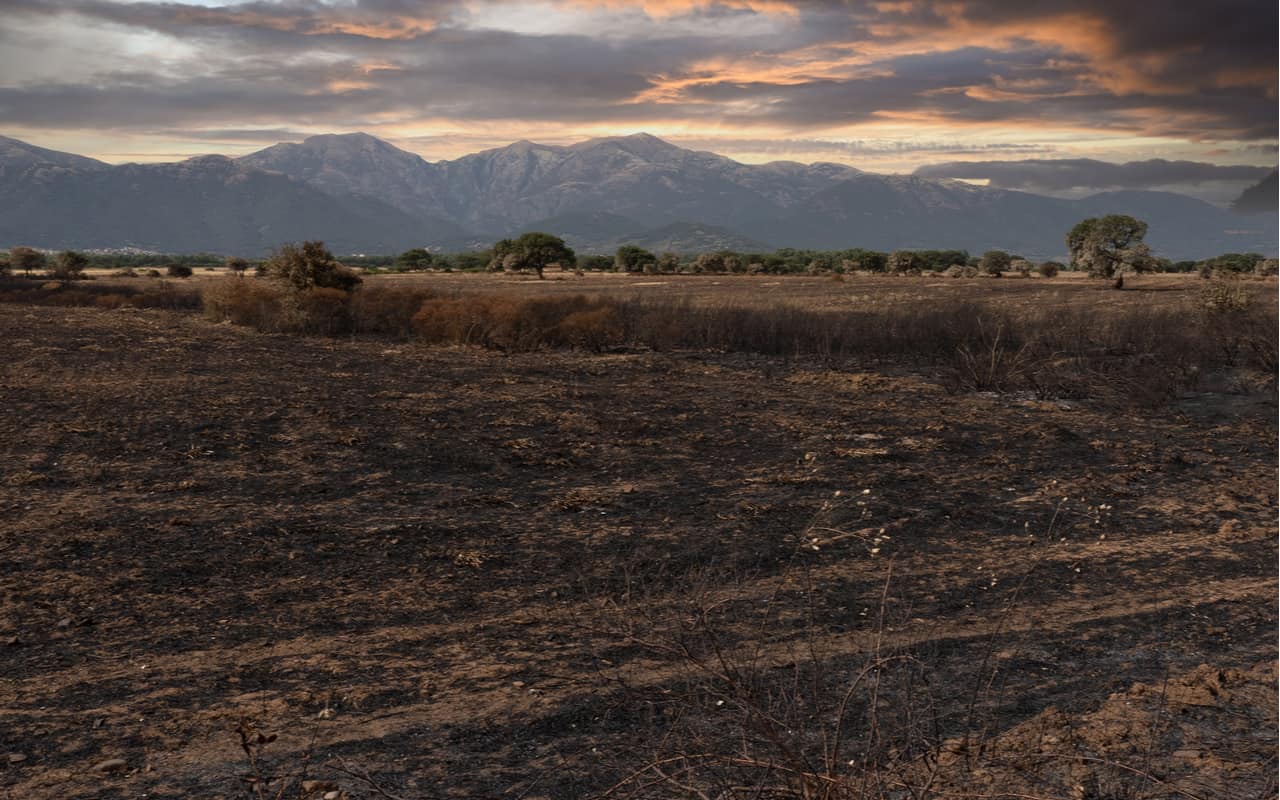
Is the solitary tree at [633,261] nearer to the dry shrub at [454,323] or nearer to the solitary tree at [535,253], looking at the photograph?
the solitary tree at [535,253]

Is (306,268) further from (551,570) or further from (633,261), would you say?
(633,261)

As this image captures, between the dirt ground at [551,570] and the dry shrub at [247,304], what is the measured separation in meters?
10.7

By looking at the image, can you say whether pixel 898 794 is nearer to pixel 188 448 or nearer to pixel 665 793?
pixel 665 793

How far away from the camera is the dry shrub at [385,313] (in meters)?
27.3

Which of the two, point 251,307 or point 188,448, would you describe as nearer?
point 188,448

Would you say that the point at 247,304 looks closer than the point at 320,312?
No

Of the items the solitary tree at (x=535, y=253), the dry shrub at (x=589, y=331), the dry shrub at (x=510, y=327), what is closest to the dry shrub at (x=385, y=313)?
the dry shrub at (x=510, y=327)

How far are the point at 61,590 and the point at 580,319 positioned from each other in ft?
58.9

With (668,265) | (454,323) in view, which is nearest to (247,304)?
(454,323)

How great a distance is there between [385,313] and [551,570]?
20917mm

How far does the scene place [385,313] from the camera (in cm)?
2770

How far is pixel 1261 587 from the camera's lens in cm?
830

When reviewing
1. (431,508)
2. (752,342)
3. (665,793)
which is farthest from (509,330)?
(665,793)

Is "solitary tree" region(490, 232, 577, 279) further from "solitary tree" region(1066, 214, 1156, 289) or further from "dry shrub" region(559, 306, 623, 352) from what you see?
"dry shrub" region(559, 306, 623, 352)
